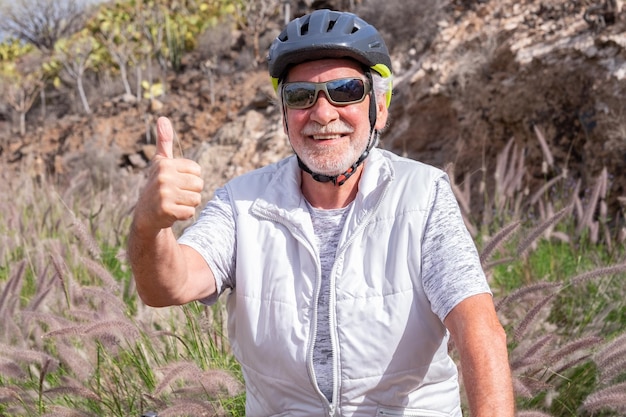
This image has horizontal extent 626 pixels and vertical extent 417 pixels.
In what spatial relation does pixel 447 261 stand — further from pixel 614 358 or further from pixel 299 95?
pixel 614 358

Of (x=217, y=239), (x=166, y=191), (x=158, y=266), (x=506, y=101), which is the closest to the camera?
(x=166, y=191)

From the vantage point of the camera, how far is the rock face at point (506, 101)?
Result: 6.48 metres

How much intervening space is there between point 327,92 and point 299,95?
0.10 meters

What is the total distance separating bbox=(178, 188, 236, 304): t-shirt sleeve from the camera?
2.66 m

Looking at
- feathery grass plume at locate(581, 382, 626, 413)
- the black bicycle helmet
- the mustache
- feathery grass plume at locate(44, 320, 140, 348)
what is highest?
the black bicycle helmet

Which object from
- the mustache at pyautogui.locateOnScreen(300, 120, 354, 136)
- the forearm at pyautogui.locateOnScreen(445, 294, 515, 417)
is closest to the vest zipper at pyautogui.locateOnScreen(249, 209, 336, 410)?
the mustache at pyautogui.locateOnScreen(300, 120, 354, 136)

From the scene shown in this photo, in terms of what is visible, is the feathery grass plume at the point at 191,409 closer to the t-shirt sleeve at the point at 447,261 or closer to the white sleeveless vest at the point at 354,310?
the white sleeveless vest at the point at 354,310

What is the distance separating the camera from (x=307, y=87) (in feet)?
9.19

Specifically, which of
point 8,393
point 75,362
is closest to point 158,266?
point 75,362

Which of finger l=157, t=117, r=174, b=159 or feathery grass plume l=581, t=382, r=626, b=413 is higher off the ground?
finger l=157, t=117, r=174, b=159

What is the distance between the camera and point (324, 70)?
286 cm

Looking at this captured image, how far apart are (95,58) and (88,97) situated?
869 millimetres

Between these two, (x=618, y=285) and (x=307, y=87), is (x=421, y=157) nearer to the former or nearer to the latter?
(x=618, y=285)

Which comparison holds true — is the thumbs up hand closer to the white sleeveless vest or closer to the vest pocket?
the white sleeveless vest
